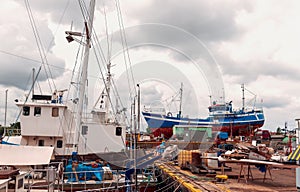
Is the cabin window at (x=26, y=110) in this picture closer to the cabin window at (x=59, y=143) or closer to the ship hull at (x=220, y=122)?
the cabin window at (x=59, y=143)

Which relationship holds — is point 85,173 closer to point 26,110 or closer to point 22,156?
point 22,156

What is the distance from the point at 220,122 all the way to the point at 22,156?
4536cm

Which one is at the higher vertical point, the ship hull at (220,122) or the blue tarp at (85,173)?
the ship hull at (220,122)

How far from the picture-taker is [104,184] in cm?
1567

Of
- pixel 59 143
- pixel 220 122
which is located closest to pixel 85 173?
pixel 59 143

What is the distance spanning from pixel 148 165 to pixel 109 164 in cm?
362

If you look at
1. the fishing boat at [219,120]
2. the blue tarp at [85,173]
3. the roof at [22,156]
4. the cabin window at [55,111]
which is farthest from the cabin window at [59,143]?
the fishing boat at [219,120]

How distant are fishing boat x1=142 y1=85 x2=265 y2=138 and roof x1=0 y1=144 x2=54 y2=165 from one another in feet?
132

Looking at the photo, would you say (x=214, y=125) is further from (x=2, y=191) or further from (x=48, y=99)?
(x=2, y=191)

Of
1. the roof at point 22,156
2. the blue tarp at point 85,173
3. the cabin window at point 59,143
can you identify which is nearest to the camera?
the blue tarp at point 85,173

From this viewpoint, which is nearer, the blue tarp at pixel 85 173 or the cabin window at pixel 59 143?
the blue tarp at pixel 85 173

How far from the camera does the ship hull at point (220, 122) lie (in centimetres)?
Answer: 5659

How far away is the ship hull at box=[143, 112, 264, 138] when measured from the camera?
186 ft

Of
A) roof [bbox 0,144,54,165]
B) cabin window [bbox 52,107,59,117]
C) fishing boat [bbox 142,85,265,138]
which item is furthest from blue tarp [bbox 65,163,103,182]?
fishing boat [bbox 142,85,265,138]
